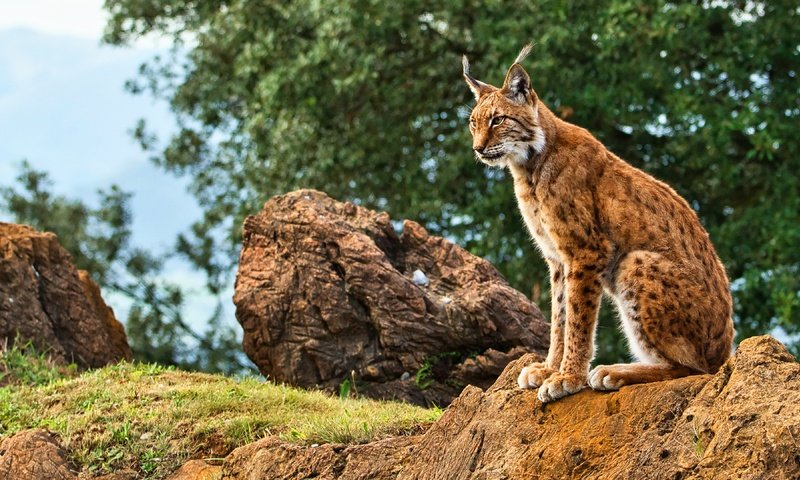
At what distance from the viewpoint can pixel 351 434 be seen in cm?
880

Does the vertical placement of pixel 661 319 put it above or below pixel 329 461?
above

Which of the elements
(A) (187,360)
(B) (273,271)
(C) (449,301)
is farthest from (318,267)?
(A) (187,360)

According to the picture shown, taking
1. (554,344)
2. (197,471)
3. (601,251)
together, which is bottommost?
(197,471)

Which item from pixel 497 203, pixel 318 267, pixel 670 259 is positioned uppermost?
pixel 497 203

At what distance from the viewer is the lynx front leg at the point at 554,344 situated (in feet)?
26.0

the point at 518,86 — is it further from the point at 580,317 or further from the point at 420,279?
the point at 420,279

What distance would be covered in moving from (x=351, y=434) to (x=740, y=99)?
464 inches

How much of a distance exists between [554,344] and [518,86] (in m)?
1.88

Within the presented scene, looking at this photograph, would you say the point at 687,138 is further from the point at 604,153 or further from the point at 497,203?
the point at 604,153

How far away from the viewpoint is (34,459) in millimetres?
9227

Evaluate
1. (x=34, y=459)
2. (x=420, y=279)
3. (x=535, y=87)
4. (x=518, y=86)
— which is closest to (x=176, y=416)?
(x=34, y=459)

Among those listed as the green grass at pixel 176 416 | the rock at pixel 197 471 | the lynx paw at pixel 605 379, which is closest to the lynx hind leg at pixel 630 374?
the lynx paw at pixel 605 379

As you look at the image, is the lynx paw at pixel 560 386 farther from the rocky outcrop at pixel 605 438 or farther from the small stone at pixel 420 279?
the small stone at pixel 420 279

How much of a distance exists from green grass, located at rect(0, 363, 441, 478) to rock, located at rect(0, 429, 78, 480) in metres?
0.23
